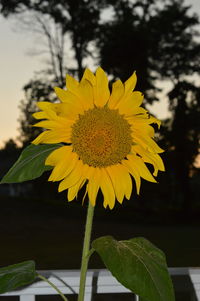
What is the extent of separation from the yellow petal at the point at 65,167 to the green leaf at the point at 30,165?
3cm

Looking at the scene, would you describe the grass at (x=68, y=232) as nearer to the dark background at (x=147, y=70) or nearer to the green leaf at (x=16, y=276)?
the dark background at (x=147, y=70)

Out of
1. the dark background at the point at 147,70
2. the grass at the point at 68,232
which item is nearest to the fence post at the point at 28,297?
the grass at the point at 68,232

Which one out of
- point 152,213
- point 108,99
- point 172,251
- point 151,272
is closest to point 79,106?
point 108,99

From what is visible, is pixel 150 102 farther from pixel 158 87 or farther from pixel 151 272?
pixel 151 272

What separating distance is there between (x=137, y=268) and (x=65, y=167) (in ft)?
0.44

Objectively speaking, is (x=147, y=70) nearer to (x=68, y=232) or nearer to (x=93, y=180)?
(x=68, y=232)

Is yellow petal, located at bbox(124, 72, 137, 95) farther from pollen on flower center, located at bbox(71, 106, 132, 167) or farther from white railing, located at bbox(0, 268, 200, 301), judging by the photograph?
white railing, located at bbox(0, 268, 200, 301)

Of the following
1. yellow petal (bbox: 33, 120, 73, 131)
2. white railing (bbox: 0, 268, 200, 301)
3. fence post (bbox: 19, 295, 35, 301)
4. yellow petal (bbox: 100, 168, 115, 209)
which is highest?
yellow petal (bbox: 33, 120, 73, 131)

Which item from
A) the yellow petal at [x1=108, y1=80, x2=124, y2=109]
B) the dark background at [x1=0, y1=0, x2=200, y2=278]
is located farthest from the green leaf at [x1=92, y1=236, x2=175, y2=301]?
the dark background at [x1=0, y1=0, x2=200, y2=278]

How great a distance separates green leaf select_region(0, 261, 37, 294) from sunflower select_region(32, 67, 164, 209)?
11cm

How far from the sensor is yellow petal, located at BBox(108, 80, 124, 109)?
573 mm

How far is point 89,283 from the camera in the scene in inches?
44.4

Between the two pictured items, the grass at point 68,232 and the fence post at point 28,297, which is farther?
the grass at point 68,232

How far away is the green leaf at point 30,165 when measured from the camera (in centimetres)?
62
